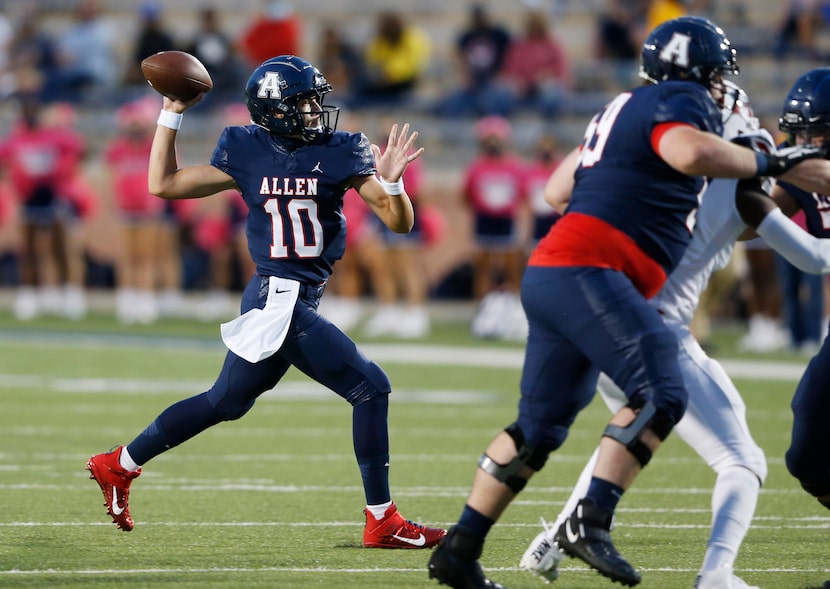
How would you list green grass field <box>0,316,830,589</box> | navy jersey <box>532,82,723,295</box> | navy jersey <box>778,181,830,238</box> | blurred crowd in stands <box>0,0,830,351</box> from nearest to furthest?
navy jersey <box>532,82,723,295</box>
green grass field <box>0,316,830,589</box>
navy jersey <box>778,181,830,238</box>
blurred crowd in stands <box>0,0,830,351</box>

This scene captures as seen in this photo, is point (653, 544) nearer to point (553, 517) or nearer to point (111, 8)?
point (553, 517)

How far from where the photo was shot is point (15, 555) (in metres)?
5.43

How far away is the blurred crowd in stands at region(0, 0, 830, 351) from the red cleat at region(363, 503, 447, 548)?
9418 mm

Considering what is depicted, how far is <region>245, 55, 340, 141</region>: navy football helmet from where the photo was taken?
19.1 feet

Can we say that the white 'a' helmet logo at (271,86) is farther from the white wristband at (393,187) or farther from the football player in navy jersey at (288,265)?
the white wristband at (393,187)

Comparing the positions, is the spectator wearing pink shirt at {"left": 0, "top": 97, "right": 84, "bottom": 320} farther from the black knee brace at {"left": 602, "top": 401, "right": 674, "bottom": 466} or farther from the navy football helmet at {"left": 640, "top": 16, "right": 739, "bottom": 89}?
the black knee brace at {"left": 602, "top": 401, "right": 674, "bottom": 466}

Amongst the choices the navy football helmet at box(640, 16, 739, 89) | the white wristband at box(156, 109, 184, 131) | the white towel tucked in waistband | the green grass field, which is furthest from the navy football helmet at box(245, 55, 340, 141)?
the green grass field

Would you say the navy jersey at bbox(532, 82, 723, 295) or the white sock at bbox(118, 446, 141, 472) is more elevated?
the navy jersey at bbox(532, 82, 723, 295)

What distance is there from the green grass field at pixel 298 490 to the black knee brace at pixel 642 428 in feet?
2.05

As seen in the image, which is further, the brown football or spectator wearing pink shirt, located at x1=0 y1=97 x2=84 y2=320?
spectator wearing pink shirt, located at x1=0 y1=97 x2=84 y2=320

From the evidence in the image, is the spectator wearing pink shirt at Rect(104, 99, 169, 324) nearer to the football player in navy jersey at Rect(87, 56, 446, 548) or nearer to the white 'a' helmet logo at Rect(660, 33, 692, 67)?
the football player in navy jersey at Rect(87, 56, 446, 548)

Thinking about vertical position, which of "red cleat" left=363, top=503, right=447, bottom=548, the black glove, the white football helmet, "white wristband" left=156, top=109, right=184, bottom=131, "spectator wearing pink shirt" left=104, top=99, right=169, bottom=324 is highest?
the white football helmet

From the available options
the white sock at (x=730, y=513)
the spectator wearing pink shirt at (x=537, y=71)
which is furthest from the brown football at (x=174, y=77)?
the spectator wearing pink shirt at (x=537, y=71)

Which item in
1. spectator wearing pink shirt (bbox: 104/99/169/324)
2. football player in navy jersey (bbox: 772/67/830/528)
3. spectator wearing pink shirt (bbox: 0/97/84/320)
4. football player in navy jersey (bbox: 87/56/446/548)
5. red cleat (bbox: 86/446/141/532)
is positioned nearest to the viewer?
football player in navy jersey (bbox: 772/67/830/528)
